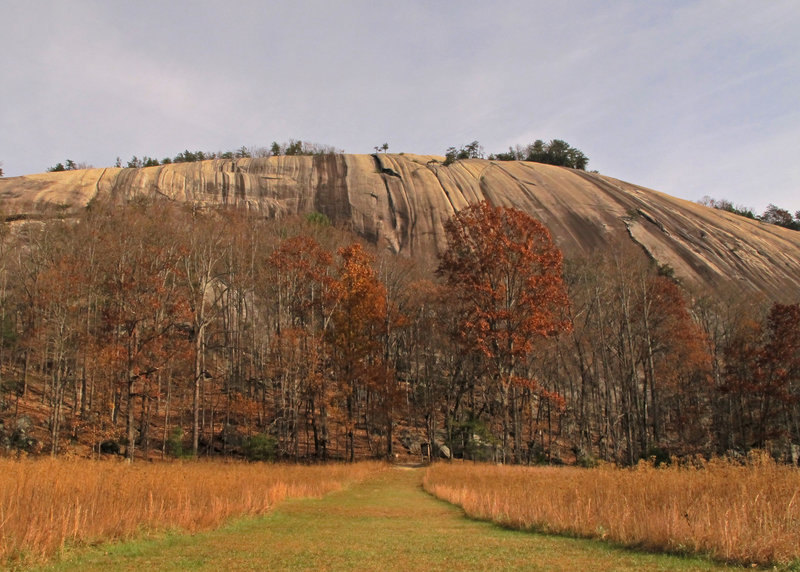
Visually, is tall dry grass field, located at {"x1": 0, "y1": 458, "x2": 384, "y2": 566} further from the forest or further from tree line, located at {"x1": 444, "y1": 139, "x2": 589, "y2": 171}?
tree line, located at {"x1": 444, "y1": 139, "x2": 589, "y2": 171}

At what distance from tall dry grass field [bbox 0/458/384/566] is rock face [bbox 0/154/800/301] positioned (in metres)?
56.5

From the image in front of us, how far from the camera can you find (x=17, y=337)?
119 ft

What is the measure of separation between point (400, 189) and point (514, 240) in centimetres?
5250

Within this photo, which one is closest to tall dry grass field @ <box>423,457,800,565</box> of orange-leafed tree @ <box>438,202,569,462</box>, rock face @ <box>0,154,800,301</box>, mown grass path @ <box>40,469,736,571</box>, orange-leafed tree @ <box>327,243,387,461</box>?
mown grass path @ <box>40,469,736,571</box>

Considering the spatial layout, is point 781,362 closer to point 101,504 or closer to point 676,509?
point 676,509

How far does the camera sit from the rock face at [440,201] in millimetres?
69438

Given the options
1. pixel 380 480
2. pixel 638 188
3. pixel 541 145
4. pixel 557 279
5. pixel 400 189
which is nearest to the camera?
pixel 380 480

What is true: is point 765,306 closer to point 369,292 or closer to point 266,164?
point 369,292

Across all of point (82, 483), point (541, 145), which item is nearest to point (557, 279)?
A: point (82, 483)

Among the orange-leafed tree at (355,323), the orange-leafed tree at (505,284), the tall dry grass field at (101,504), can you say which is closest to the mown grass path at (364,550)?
the tall dry grass field at (101,504)

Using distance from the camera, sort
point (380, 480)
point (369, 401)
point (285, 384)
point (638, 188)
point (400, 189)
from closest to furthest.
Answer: point (380, 480) < point (285, 384) < point (369, 401) < point (400, 189) < point (638, 188)

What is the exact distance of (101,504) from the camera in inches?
356

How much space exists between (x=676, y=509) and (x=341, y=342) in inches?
1064

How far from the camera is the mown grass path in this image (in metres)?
7.04
